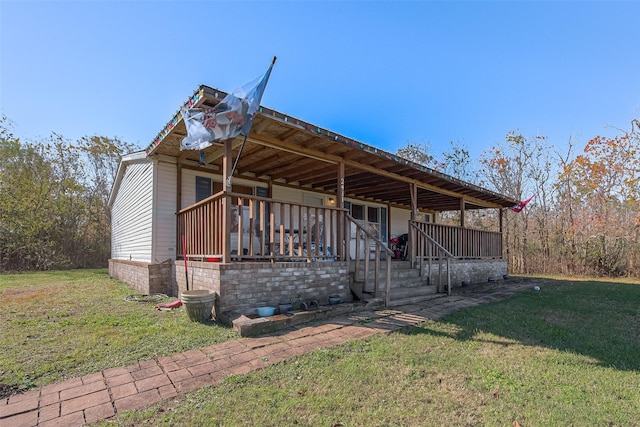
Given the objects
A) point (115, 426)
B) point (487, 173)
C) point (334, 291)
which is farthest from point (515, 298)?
point (487, 173)

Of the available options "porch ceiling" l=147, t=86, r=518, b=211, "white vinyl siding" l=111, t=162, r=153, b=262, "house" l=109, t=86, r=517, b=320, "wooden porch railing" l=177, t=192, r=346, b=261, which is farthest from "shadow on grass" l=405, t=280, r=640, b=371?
"white vinyl siding" l=111, t=162, r=153, b=262

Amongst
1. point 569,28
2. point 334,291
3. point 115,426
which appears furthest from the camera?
point 569,28

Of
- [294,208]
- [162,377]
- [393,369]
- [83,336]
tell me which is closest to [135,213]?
[294,208]

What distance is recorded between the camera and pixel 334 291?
223 inches

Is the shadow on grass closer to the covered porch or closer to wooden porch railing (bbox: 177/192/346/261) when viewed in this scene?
the covered porch

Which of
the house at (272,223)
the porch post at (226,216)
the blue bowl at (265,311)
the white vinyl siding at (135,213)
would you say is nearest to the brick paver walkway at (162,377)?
the blue bowl at (265,311)

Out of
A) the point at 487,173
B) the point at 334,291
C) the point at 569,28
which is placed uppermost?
the point at 569,28

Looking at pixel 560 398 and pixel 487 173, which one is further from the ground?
pixel 487 173

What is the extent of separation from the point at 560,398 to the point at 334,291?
11.8ft

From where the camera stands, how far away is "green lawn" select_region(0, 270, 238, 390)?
2.93m

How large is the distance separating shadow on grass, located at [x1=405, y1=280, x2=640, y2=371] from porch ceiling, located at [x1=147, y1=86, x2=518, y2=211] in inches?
130

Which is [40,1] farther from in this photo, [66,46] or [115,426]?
[115,426]

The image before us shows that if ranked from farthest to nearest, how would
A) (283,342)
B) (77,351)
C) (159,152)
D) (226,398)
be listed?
(159,152), (283,342), (77,351), (226,398)

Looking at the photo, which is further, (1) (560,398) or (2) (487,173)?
(2) (487,173)
